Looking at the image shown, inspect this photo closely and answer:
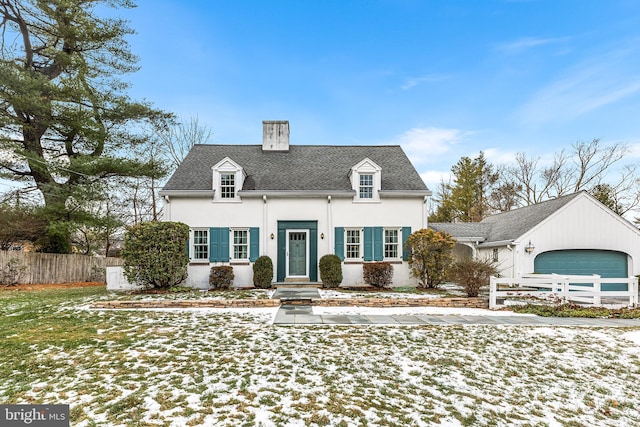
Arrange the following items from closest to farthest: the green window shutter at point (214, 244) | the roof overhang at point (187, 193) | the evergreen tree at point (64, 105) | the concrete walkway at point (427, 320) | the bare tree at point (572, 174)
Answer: the concrete walkway at point (427, 320) → the roof overhang at point (187, 193) → the green window shutter at point (214, 244) → the evergreen tree at point (64, 105) → the bare tree at point (572, 174)

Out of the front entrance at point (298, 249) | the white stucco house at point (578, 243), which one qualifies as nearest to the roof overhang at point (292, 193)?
the front entrance at point (298, 249)

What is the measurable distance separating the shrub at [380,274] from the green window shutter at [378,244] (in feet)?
2.10

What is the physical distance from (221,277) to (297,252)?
328 centimetres

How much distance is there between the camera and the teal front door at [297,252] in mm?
13992

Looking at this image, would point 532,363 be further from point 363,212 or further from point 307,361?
point 363,212

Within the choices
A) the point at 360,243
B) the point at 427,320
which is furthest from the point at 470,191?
the point at 427,320

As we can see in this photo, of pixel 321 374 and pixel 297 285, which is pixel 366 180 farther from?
pixel 321 374

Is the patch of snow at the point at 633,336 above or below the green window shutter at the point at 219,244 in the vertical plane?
below

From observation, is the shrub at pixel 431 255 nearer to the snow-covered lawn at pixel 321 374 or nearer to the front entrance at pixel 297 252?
the front entrance at pixel 297 252

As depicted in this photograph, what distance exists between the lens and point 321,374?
448 cm

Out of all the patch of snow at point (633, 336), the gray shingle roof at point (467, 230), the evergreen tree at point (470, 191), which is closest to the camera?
the patch of snow at point (633, 336)

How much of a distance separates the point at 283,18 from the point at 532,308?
1486 centimetres

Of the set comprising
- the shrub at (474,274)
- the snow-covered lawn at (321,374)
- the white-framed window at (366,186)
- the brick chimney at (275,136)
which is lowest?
the snow-covered lawn at (321,374)

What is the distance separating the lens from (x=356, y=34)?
604 inches
